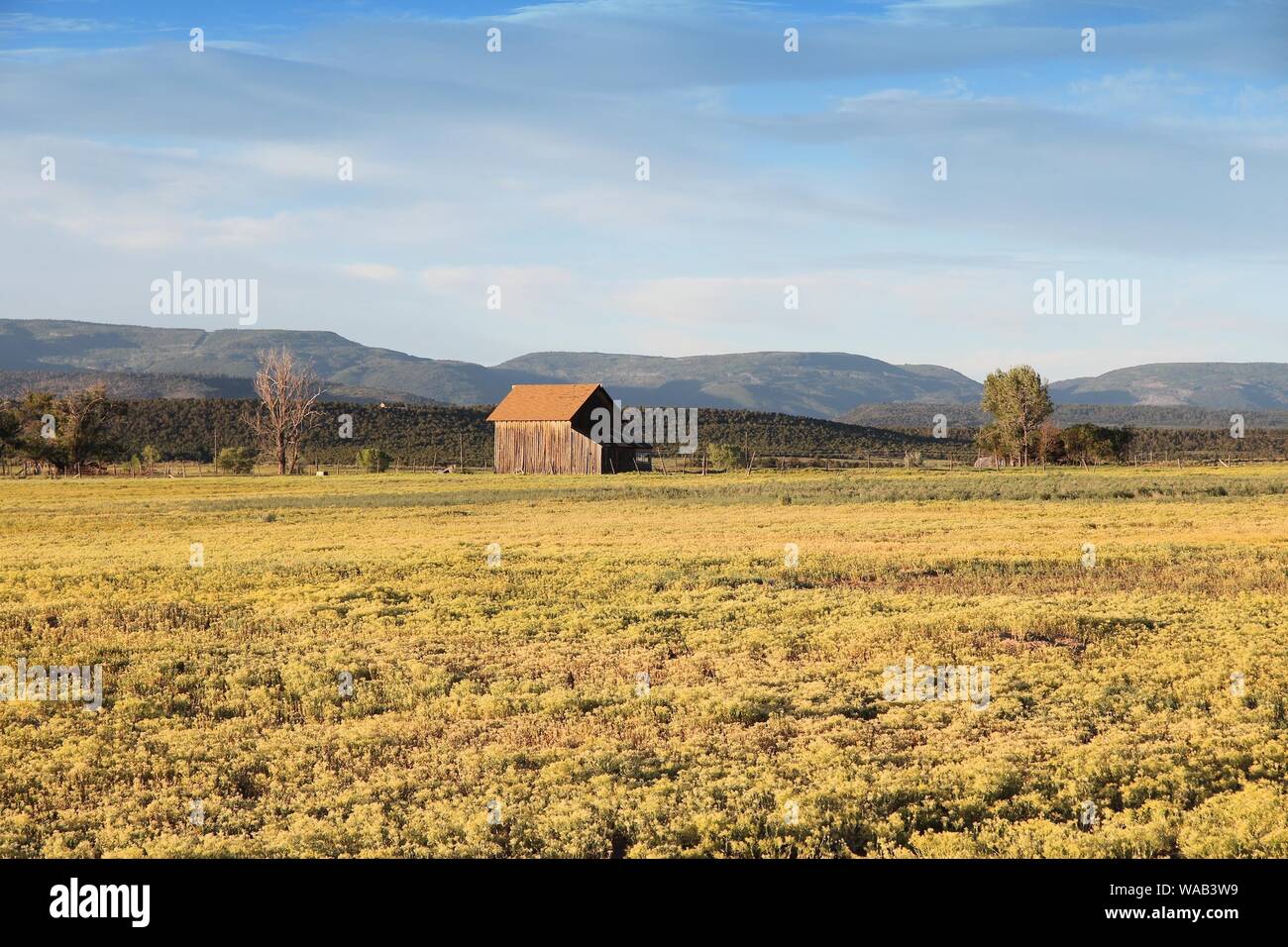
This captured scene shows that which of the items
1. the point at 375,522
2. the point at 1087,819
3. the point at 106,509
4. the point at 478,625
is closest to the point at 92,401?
the point at 106,509

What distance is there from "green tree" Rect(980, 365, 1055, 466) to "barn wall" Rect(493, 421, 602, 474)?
4323 cm

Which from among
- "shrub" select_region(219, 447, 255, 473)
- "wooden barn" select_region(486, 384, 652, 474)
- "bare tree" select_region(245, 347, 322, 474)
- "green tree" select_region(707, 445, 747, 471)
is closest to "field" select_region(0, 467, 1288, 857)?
"wooden barn" select_region(486, 384, 652, 474)

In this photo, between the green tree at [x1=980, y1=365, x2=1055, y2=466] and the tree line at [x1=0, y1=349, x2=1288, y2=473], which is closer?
the tree line at [x1=0, y1=349, x2=1288, y2=473]

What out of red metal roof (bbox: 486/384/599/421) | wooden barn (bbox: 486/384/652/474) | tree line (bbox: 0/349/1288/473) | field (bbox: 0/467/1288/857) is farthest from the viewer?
tree line (bbox: 0/349/1288/473)

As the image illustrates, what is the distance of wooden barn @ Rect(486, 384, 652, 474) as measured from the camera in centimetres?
7962

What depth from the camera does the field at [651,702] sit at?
8578mm

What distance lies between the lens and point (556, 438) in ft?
264

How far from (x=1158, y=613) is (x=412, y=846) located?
1422 centimetres

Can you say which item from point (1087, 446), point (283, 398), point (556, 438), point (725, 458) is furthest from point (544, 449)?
point (1087, 446)

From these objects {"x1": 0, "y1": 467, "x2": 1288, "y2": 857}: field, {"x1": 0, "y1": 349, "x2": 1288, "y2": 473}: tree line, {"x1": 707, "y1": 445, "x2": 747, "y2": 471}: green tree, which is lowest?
{"x1": 0, "y1": 467, "x2": 1288, "y2": 857}: field

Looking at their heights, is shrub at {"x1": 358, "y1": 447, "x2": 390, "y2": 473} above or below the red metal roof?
below

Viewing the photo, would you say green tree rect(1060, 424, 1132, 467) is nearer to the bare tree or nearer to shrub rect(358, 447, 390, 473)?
shrub rect(358, 447, 390, 473)

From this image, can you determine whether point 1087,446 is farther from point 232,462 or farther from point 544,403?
point 232,462

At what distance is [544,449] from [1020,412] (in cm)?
4637
